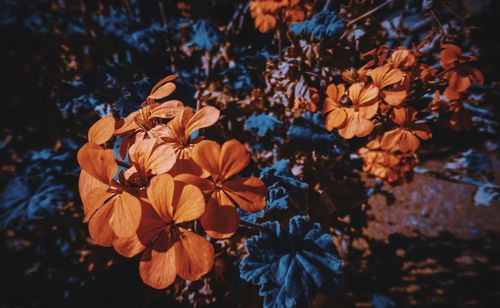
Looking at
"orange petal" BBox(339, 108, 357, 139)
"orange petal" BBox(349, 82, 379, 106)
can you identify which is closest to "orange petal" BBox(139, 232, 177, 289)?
"orange petal" BBox(339, 108, 357, 139)

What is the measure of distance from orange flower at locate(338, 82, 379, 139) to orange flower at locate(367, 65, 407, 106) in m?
0.03

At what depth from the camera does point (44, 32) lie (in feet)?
8.75

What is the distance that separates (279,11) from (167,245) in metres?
1.57

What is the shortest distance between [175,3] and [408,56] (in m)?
2.53

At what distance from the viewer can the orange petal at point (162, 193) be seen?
66 cm

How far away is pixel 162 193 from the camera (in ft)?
2.23

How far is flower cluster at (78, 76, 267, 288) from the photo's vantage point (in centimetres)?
68

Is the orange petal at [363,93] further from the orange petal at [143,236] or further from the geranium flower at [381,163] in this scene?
the orange petal at [143,236]

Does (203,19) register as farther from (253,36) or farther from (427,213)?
(427,213)

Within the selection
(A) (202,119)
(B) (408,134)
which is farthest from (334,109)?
(A) (202,119)

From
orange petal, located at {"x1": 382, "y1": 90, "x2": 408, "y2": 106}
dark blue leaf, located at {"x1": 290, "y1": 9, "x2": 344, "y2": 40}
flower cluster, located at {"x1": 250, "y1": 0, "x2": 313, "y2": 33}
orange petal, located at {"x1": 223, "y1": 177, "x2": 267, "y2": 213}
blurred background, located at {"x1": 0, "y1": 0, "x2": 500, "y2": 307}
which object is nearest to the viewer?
orange petal, located at {"x1": 223, "y1": 177, "x2": 267, "y2": 213}

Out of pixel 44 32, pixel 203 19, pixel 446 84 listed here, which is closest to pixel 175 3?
pixel 203 19

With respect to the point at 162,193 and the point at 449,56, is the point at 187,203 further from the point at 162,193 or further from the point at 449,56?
the point at 449,56

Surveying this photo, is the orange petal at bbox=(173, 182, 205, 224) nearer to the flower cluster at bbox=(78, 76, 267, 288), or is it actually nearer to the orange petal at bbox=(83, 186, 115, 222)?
the flower cluster at bbox=(78, 76, 267, 288)
